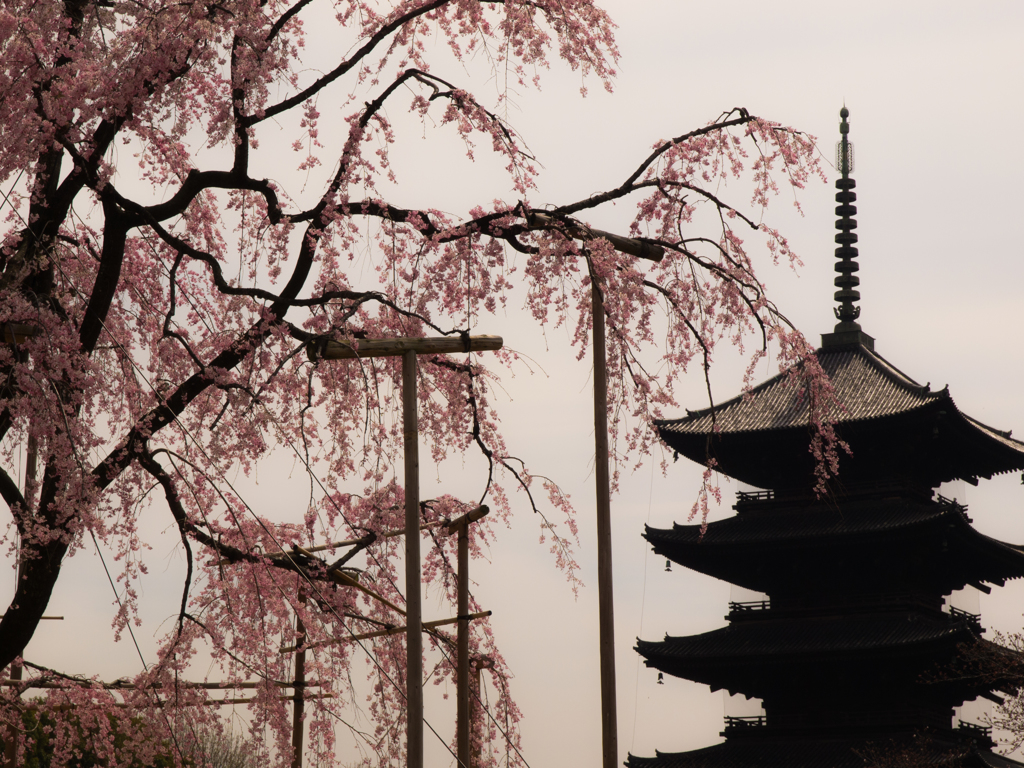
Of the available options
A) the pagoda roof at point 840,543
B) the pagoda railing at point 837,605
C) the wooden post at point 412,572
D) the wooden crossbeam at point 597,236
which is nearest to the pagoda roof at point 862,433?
the pagoda roof at point 840,543

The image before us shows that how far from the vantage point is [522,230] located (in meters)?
8.37

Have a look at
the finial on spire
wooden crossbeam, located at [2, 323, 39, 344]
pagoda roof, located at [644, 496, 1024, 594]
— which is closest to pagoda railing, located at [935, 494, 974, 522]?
pagoda roof, located at [644, 496, 1024, 594]

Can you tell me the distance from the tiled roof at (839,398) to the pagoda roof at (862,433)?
0.8 inches

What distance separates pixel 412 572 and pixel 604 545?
134cm

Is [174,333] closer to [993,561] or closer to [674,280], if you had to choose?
[674,280]

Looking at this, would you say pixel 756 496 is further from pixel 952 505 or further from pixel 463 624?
pixel 463 624

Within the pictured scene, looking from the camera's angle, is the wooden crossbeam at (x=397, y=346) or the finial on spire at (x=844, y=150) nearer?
the wooden crossbeam at (x=397, y=346)

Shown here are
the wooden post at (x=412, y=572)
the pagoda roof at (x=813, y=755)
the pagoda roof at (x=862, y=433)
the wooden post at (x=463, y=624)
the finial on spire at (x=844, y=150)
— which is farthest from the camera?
the finial on spire at (x=844, y=150)

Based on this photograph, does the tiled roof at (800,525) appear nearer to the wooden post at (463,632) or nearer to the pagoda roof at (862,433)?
the pagoda roof at (862,433)

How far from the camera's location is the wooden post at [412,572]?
7577 mm

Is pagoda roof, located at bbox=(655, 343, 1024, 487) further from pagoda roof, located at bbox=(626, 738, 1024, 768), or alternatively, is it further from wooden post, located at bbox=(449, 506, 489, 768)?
wooden post, located at bbox=(449, 506, 489, 768)

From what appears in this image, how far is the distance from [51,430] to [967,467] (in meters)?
21.5

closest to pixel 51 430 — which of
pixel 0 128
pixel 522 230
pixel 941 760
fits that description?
pixel 0 128

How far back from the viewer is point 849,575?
A: 936 inches
